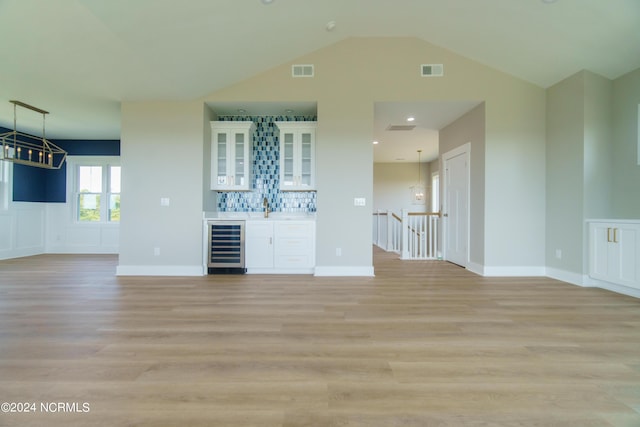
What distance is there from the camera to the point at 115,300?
Answer: 132 inches

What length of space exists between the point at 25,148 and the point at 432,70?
853cm

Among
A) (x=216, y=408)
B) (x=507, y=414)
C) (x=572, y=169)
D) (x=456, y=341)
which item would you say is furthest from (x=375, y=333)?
(x=572, y=169)

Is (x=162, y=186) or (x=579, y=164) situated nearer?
(x=579, y=164)

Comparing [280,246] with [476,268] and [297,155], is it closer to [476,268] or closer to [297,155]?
[297,155]

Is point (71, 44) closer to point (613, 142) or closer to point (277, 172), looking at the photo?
point (277, 172)

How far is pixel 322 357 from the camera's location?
2.03 meters

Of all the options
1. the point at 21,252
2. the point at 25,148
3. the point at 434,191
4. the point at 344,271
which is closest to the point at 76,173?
the point at 25,148

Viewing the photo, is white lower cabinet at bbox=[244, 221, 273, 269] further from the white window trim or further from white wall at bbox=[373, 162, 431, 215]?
white wall at bbox=[373, 162, 431, 215]

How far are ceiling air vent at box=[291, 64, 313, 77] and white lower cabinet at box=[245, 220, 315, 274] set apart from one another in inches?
91.6

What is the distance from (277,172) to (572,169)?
452cm

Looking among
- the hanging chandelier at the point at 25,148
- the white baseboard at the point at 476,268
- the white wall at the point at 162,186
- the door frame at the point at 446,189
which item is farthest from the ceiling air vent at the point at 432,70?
the hanging chandelier at the point at 25,148

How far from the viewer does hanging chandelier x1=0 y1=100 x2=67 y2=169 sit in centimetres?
512

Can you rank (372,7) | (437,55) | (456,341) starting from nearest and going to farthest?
(456,341) → (372,7) → (437,55)

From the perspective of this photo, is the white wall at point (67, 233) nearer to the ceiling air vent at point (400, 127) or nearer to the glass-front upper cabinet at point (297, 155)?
the glass-front upper cabinet at point (297, 155)
